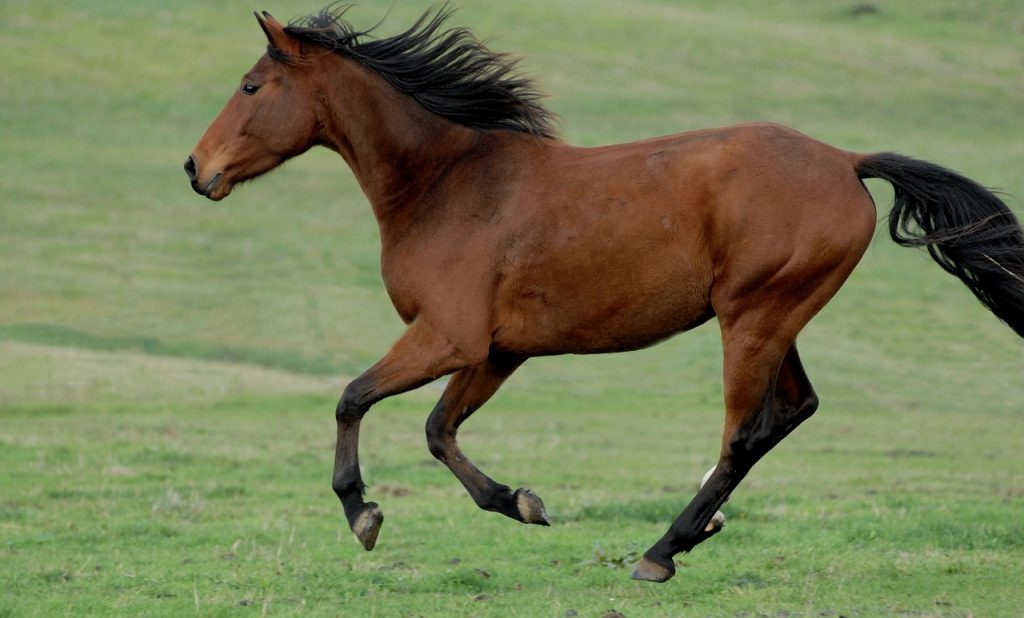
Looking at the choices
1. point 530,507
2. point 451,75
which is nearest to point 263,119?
point 451,75

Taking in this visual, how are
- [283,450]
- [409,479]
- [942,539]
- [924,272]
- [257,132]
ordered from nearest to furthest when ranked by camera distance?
[257,132]
[942,539]
[409,479]
[283,450]
[924,272]

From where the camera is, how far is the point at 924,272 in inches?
1080

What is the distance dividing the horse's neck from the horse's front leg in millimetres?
839

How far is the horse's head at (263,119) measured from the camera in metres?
7.86

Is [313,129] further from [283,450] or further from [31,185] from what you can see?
[31,185]

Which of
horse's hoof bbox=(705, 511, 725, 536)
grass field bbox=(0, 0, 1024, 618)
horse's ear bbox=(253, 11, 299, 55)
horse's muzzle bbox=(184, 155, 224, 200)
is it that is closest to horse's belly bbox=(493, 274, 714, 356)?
horse's hoof bbox=(705, 511, 725, 536)

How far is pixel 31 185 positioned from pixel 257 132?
24412 mm

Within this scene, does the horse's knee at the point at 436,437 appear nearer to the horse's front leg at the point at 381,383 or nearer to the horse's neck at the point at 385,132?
the horse's front leg at the point at 381,383

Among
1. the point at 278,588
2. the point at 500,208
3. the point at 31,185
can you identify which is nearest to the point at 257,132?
the point at 500,208

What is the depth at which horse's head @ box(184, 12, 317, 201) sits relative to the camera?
786 centimetres

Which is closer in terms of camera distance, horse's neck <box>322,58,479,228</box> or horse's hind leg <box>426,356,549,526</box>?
horse's hind leg <box>426,356,549,526</box>

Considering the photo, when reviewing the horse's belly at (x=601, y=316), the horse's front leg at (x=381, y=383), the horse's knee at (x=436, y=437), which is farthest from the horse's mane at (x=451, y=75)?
the horse's knee at (x=436, y=437)

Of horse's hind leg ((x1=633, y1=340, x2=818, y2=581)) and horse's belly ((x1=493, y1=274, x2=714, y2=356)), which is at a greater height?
horse's belly ((x1=493, y1=274, x2=714, y2=356))

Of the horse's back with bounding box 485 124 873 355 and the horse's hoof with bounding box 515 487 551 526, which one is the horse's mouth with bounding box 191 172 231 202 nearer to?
the horse's back with bounding box 485 124 873 355
